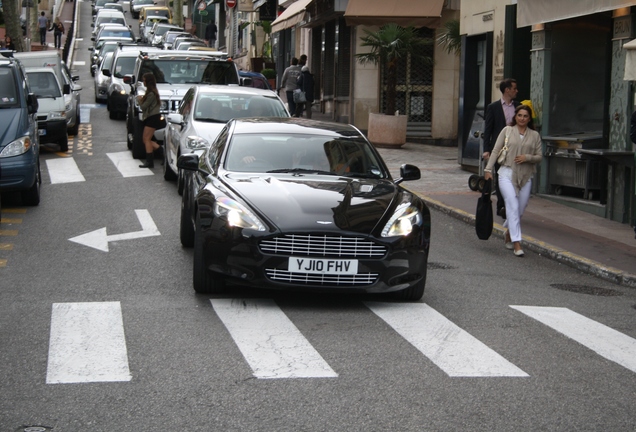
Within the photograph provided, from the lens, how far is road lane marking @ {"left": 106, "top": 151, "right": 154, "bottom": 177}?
61.8 ft

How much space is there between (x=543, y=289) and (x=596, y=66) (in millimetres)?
7953

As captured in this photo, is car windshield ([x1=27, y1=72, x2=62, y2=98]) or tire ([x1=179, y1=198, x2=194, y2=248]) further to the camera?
car windshield ([x1=27, y1=72, x2=62, y2=98])

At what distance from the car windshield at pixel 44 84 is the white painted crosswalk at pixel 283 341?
48.7ft

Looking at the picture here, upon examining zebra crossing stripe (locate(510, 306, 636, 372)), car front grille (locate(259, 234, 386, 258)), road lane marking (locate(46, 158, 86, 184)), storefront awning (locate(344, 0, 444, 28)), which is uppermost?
storefront awning (locate(344, 0, 444, 28))

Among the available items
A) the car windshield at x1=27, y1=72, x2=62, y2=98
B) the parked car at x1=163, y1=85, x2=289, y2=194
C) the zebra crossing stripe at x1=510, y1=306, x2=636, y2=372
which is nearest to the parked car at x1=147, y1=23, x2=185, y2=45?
the car windshield at x1=27, y1=72, x2=62, y2=98

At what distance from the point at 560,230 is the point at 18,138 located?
7.21 meters

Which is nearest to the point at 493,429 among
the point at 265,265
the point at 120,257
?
the point at 265,265

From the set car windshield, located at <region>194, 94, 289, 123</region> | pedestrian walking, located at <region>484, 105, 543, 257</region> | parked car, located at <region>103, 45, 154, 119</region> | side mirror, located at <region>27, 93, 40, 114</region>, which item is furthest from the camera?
parked car, located at <region>103, 45, 154, 119</region>

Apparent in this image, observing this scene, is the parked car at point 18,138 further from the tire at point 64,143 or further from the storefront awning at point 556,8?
the storefront awning at point 556,8

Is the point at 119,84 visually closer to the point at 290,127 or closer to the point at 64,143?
the point at 64,143

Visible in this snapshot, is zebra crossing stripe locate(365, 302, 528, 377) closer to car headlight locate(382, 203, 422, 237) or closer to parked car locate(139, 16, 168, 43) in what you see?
car headlight locate(382, 203, 422, 237)

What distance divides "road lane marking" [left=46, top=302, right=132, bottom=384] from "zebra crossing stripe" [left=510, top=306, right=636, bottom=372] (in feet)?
10.8

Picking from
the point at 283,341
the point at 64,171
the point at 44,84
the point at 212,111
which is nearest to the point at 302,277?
the point at 283,341

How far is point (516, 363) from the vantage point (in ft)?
23.5
